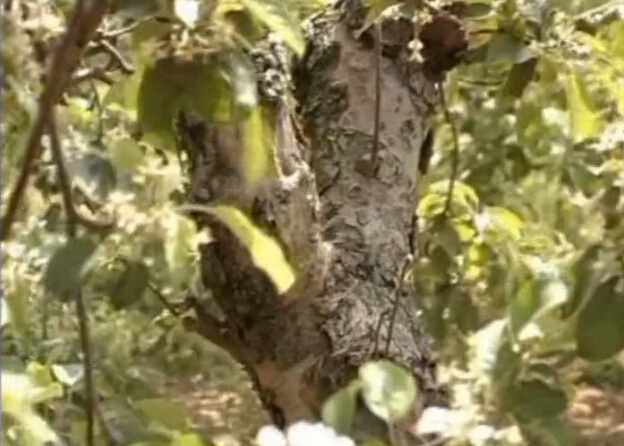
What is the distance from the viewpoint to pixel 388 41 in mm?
1171

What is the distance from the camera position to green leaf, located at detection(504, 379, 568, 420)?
826mm

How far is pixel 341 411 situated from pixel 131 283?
0.14 meters

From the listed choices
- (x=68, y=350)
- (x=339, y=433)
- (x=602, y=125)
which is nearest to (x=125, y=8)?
(x=339, y=433)

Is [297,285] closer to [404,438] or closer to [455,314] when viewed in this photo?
[404,438]

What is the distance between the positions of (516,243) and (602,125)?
0.21m

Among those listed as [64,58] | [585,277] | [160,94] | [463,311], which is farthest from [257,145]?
[463,311]

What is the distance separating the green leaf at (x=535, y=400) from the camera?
83 centimetres

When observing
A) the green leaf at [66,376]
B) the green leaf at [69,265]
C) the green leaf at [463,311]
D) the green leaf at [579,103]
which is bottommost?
the green leaf at [463,311]

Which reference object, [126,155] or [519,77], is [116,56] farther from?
[519,77]

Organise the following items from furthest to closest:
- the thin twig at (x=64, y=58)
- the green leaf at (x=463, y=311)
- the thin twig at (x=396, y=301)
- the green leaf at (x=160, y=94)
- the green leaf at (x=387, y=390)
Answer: the green leaf at (x=463, y=311), the thin twig at (x=396, y=301), the green leaf at (x=387, y=390), the green leaf at (x=160, y=94), the thin twig at (x=64, y=58)

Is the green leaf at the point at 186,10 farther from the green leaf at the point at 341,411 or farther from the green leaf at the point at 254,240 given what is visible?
the green leaf at the point at 341,411

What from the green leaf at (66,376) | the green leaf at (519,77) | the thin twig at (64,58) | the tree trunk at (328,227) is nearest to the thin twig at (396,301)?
the tree trunk at (328,227)

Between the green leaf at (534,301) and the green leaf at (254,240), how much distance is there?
12 cm

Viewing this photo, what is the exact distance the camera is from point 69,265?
646 mm
